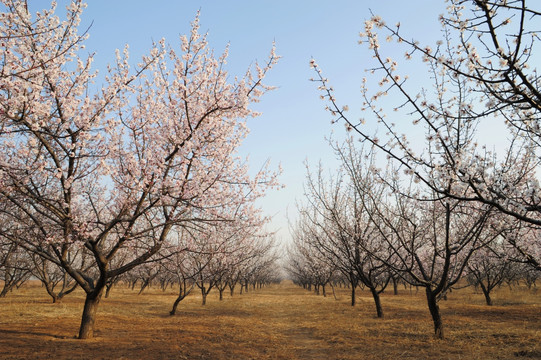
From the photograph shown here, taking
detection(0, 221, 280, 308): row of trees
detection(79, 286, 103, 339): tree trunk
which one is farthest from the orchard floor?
detection(0, 221, 280, 308): row of trees

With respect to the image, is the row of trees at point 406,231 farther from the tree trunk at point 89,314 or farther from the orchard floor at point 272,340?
the tree trunk at point 89,314

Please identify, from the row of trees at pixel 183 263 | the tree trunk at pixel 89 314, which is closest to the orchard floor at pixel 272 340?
the tree trunk at pixel 89 314

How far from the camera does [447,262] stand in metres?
8.93

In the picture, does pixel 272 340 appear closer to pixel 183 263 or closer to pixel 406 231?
pixel 406 231

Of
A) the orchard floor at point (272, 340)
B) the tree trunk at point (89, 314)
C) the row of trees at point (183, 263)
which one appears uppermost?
the row of trees at point (183, 263)

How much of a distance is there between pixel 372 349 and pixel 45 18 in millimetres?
12014

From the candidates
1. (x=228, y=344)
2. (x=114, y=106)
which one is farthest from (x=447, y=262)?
(x=114, y=106)

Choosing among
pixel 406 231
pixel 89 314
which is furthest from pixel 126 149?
pixel 406 231

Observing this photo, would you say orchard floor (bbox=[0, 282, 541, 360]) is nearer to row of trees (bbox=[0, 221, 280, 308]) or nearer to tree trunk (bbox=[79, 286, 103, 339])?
tree trunk (bbox=[79, 286, 103, 339])

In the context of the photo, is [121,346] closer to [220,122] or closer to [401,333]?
[220,122]

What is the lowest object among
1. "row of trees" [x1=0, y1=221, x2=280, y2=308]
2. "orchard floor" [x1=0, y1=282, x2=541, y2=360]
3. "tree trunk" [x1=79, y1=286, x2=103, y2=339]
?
"orchard floor" [x1=0, y1=282, x2=541, y2=360]

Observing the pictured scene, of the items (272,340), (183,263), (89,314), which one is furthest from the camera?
(183,263)

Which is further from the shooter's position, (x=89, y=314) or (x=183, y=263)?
(x=183, y=263)

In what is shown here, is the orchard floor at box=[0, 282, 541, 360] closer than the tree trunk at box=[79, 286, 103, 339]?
Yes
